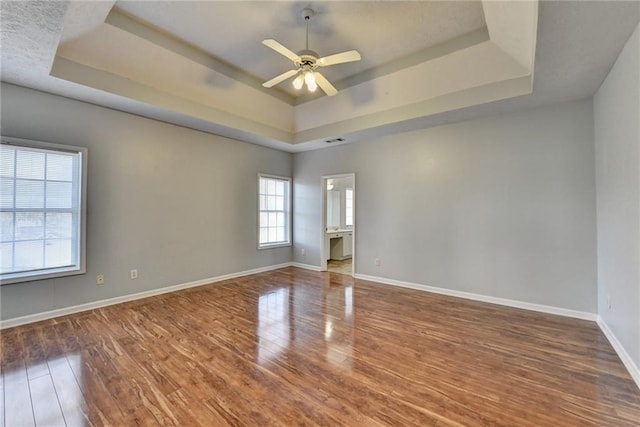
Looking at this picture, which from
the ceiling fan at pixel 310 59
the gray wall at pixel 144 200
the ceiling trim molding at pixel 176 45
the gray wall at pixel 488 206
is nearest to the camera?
the ceiling fan at pixel 310 59

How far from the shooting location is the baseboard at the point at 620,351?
2104 mm

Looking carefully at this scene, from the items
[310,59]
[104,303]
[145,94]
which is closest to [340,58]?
[310,59]

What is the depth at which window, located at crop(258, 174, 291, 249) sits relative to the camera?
593cm

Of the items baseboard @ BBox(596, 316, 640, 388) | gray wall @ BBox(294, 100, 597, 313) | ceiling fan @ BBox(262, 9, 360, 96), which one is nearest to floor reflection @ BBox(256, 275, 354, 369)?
gray wall @ BBox(294, 100, 597, 313)

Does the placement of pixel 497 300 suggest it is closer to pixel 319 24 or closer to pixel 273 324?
pixel 273 324

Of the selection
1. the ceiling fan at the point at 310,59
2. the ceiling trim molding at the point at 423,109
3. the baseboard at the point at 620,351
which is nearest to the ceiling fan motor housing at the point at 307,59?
the ceiling fan at the point at 310,59

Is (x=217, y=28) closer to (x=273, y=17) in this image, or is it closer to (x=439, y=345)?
(x=273, y=17)

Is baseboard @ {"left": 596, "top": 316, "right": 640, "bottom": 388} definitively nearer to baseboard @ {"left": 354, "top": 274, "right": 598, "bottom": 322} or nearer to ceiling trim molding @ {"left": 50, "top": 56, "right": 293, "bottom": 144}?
baseboard @ {"left": 354, "top": 274, "right": 598, "bottom": 322}

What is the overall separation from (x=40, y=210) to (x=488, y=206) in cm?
581

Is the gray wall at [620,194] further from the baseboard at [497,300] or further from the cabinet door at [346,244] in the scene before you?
the cabinet door at [346,244]

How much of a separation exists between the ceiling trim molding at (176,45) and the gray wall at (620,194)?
13.8 ft

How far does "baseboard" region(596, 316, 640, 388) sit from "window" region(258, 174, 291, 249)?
5.12 metres

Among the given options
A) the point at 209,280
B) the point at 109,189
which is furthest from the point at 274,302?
the point at 109,189

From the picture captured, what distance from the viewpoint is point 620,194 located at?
2.47 meters
